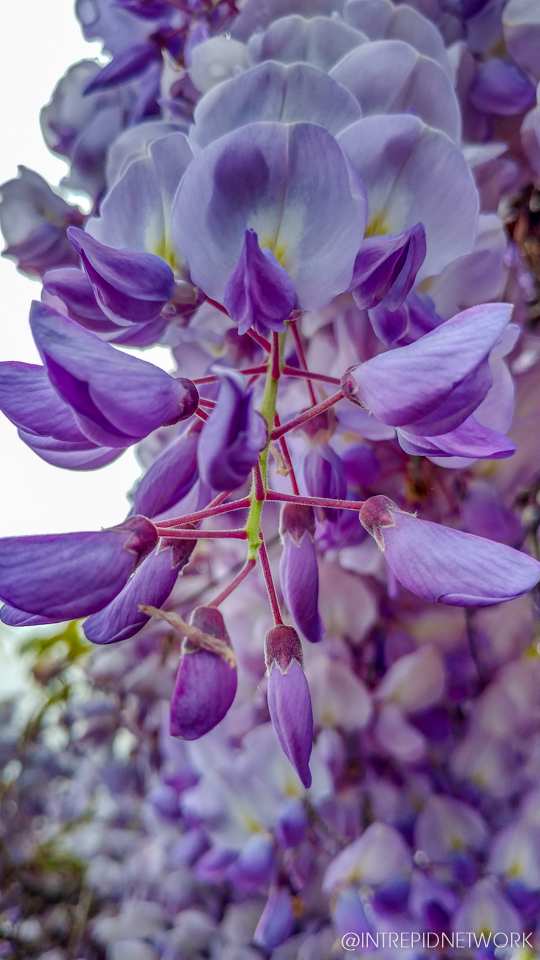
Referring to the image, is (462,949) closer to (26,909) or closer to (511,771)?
(511,771)

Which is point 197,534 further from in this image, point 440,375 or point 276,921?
point 276,921

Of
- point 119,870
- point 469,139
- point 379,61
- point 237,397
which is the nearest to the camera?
point 237,397

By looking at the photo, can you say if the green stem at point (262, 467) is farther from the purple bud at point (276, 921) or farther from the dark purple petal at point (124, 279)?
the purple bud at point (276, 921)

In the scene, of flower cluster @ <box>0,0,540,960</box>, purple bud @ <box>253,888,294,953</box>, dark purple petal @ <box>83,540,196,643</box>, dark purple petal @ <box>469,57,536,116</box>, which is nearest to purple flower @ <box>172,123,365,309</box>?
flower cluster @ <box>0,0,540,960</box>

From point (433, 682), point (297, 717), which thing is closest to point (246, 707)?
point (433, 682)

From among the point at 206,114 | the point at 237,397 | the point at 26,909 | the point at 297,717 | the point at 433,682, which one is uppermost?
the point at 206,114

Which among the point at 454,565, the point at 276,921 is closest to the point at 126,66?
the point at 454,565

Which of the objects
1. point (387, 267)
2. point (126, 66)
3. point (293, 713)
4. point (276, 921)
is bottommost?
point (276, 921)
